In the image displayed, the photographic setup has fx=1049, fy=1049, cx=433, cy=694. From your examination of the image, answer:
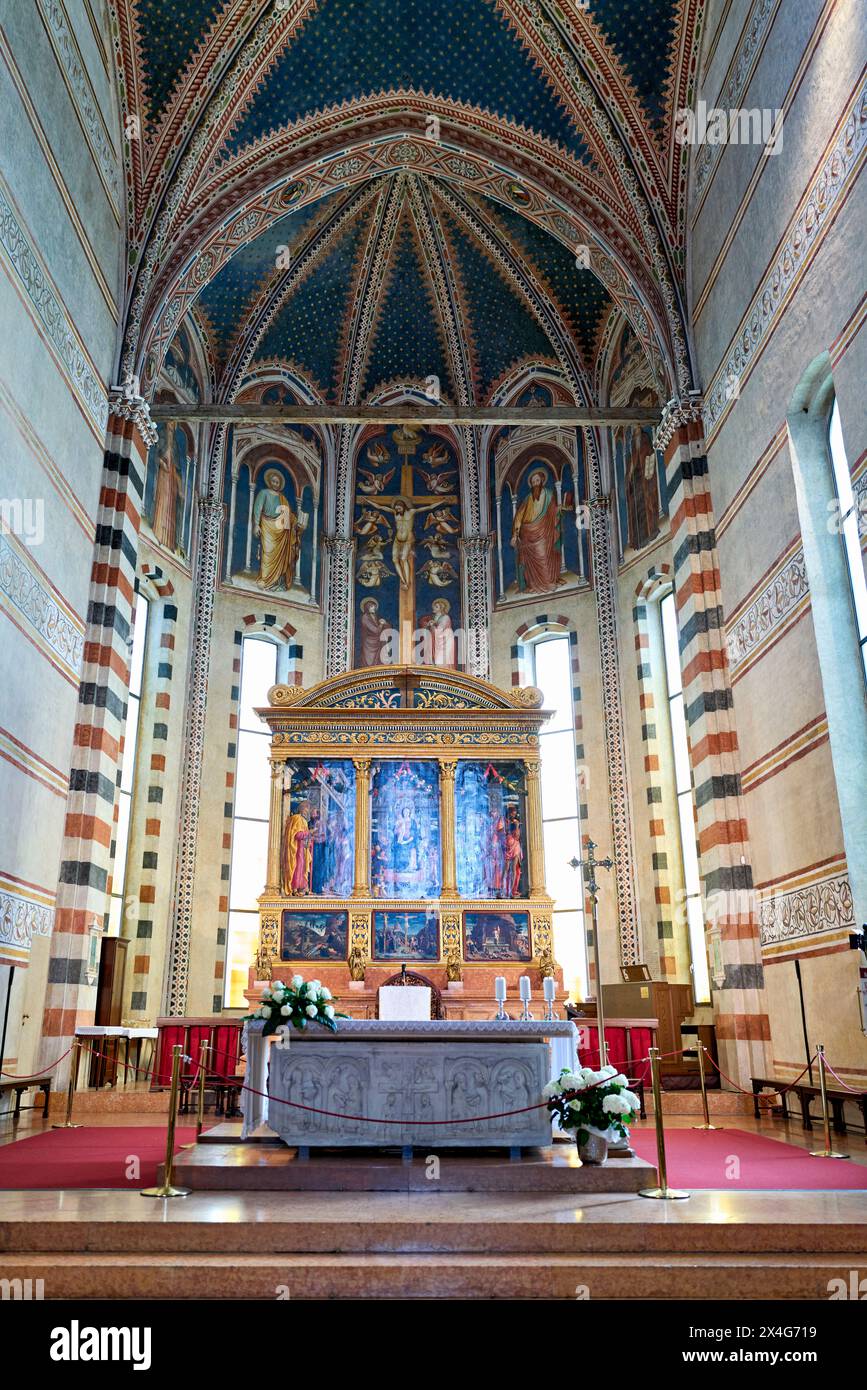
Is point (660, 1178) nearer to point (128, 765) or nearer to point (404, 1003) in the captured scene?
point (404, 1003)

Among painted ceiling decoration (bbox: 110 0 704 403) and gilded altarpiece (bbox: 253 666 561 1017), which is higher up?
painted ceiling decoration (bbox: 110 0 704 403)

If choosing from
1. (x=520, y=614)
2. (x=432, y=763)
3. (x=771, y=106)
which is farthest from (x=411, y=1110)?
(x=520, y=614)

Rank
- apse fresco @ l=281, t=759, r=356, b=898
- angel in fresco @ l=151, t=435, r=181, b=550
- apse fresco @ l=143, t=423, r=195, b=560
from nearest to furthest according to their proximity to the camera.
A: apse fresco @ l=281, t=759, r=356, b=898 < apse fresco @ l=143, t=423, r=195, b=560 < angel in fresco @ l=151, t=435, r=181, b=550

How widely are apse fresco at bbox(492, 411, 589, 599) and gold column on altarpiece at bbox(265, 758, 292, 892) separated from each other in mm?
6672

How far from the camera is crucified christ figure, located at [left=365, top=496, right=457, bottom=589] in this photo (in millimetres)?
20266

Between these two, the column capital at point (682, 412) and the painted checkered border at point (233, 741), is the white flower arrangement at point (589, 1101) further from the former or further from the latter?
the painted checkered border at point (233, 741)

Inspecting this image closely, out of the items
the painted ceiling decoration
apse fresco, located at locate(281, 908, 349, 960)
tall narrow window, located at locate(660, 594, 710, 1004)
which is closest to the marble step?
apse fresco, located at locate(281, 908, 349, 960)

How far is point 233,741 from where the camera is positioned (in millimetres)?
18281

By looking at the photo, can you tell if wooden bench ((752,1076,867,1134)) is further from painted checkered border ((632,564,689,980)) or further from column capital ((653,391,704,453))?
column capital ((653,391,704,453))

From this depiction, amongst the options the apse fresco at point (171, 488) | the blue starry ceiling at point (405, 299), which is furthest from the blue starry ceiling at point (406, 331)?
the apse fresco at point (171, 488)

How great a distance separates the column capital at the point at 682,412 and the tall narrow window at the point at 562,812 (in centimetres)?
495

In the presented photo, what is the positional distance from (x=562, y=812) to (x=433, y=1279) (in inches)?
517

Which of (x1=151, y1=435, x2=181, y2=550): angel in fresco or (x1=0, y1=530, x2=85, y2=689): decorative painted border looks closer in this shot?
(x1=0, y1=530, x2=85, y2=689): decorative painted border

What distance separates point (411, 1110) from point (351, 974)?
21.1ft
